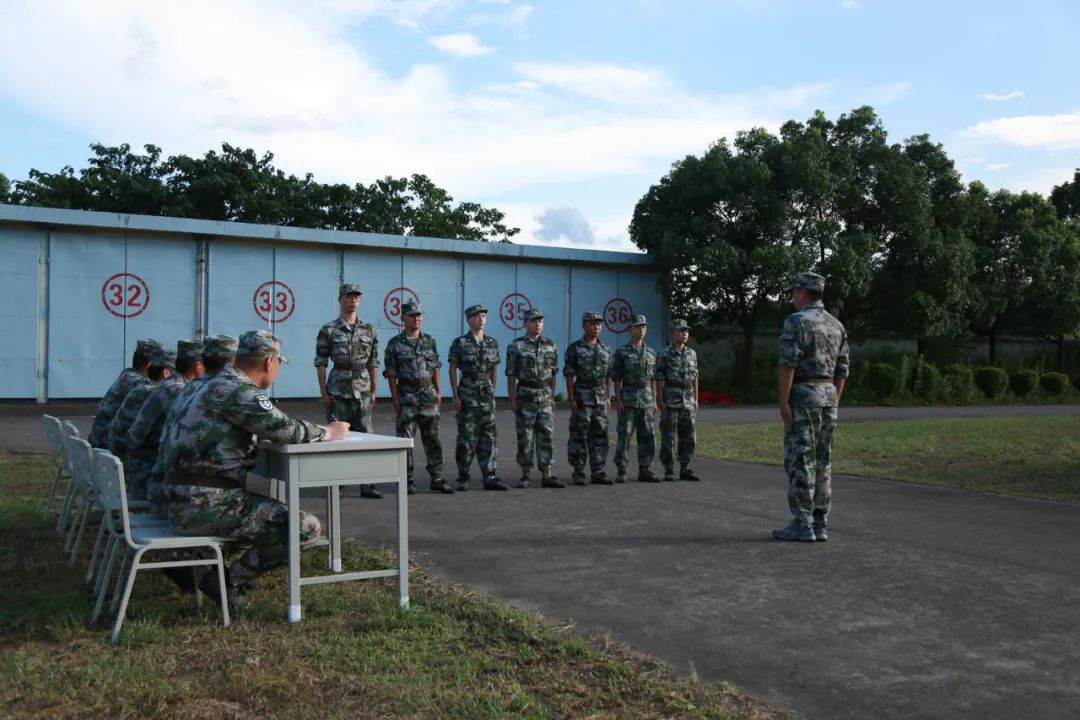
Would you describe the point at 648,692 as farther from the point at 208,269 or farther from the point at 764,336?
the point at 764,336

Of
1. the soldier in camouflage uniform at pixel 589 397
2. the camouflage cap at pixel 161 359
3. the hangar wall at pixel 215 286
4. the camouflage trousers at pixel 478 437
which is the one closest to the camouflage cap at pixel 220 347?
the camouflage cap at pixel 161 359

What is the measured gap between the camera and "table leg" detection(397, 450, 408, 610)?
525cm

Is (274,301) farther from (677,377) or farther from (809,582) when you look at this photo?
(809,582)

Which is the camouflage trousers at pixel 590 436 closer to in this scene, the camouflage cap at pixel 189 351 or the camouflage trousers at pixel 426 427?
the camouflage trousers at pixel 426 427

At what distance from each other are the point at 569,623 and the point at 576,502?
419 centimetres

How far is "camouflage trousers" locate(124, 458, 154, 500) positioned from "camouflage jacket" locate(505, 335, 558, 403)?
462 cm

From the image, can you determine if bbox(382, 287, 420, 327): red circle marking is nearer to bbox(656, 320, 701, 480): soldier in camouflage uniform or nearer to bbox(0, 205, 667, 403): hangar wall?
bbox(0, 205, 667, 403): hangar wall

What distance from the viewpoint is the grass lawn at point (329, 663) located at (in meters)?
3.81

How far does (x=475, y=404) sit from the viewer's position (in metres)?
10.2

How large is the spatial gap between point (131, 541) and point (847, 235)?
Answer: 2568 centimetres

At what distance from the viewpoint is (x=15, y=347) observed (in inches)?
758

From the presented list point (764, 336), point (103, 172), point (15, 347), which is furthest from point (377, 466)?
point (103, 172)

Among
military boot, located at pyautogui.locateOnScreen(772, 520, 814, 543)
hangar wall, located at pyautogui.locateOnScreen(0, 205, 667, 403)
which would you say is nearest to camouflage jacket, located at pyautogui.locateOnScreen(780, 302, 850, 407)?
military boot, located at pyautogui.locateOnScreen(772, 520, 814, 543)

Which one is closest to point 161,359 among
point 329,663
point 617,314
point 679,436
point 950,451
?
point 329,663
